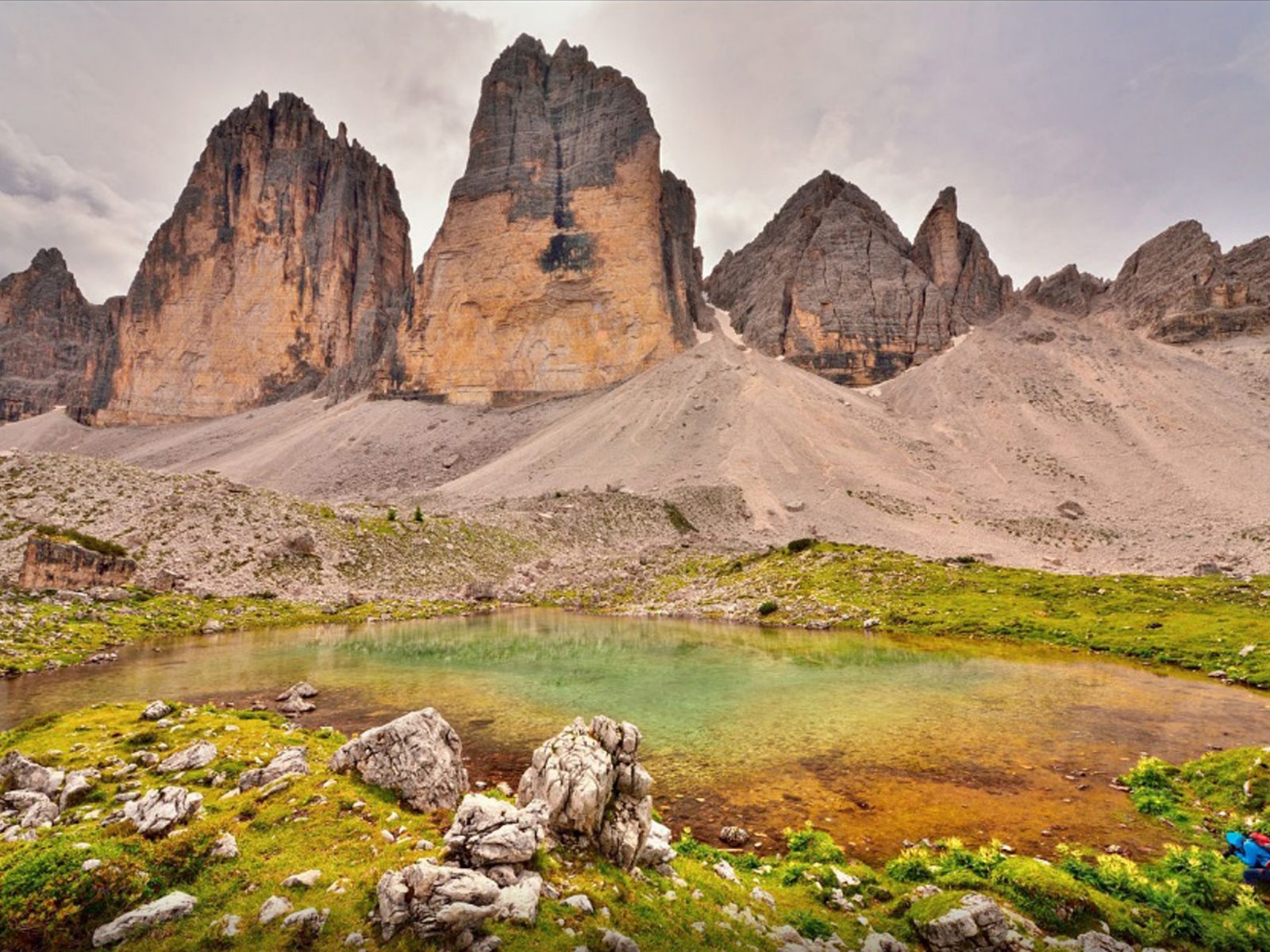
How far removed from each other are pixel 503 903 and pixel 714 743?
A: 12.9m

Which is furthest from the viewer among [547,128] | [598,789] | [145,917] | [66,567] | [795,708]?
[547,128]

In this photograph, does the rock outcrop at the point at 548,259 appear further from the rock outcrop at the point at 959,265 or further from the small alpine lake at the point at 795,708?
the small alpine lake at the point at 795,708

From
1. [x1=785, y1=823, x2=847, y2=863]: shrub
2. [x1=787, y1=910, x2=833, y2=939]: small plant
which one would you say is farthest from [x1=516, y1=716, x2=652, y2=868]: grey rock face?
[x1=785, y1=823, x2=847, y2=863]: shrub

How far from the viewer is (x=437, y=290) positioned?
519 ft

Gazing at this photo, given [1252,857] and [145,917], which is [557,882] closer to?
[145,917]

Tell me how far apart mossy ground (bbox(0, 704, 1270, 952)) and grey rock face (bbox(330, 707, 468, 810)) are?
0.35m

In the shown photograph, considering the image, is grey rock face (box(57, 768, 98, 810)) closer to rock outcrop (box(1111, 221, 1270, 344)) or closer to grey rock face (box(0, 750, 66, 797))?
grey rock face (box(0, 750, 66, 797))

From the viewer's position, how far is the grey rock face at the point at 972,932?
8625 millimetres

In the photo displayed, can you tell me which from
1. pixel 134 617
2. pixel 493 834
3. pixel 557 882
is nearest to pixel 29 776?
pixel 493 834

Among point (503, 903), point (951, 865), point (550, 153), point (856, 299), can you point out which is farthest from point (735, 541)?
point (550, 153)

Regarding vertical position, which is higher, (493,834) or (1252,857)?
(493,834)

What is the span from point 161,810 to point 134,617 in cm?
3641

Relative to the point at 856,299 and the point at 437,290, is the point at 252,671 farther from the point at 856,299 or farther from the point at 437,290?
the point at 856,299

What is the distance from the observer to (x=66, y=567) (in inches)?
1575
